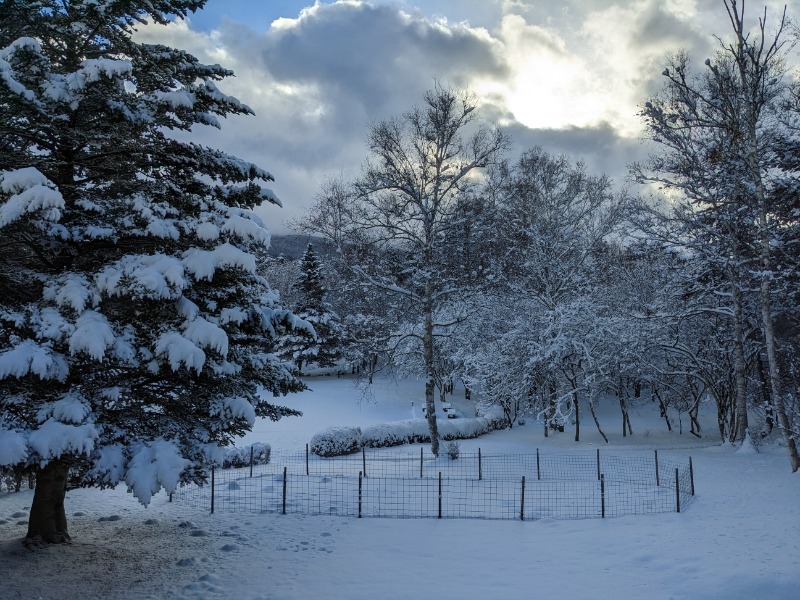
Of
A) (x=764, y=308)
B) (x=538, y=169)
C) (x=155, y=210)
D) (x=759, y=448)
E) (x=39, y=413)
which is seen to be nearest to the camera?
(x=39, y=413)

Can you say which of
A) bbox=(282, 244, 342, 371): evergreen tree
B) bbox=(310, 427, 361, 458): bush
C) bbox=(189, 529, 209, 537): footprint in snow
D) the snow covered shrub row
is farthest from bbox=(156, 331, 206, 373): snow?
bbox=(282, 244, 342, 371): evergreen tree

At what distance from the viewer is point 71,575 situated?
8.12m

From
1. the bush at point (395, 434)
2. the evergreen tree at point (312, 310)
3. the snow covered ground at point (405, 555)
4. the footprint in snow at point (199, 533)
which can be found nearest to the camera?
the snow covered ground at point (405, 555)

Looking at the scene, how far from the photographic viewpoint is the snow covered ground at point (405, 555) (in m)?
8.27

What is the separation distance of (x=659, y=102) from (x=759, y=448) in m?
13.6

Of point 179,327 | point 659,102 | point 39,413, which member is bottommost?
point 39,413

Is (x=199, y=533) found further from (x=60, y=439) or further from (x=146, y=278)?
(x=146, y=278)

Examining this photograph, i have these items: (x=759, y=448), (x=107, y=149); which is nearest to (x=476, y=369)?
(x=759, y=448)

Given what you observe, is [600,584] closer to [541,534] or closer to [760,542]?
[541,534]

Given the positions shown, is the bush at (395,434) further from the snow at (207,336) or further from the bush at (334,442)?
the snow at (207,336)

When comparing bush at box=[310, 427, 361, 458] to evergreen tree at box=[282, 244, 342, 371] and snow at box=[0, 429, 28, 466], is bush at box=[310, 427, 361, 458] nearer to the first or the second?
snow at box=[0, 429, 28, 466]

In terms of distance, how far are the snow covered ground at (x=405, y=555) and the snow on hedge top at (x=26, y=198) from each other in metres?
4.92

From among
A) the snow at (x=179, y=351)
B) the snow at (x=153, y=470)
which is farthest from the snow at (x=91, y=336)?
the snow at (x=153, y=470)

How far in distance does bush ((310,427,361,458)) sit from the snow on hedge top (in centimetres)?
1760
